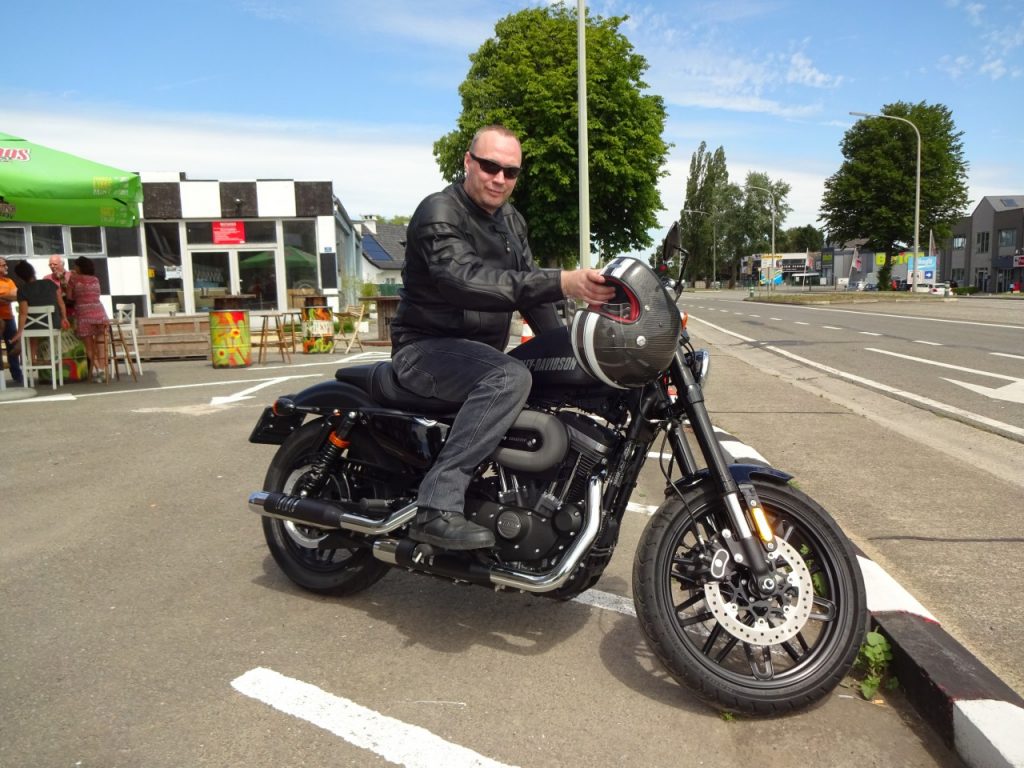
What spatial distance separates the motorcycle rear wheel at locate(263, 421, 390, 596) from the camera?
3.57m

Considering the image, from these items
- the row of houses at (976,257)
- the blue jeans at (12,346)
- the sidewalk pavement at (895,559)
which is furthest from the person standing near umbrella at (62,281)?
the row of houses at (976,257)

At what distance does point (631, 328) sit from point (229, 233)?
66.1 feet

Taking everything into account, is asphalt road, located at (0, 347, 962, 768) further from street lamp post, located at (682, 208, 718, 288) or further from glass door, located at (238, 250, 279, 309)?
street lamp post, located at (682, 208, 718, 288)

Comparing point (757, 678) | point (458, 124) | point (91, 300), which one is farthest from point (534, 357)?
point (458, 124)

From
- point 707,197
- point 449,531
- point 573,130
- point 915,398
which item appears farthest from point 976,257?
point 449,531

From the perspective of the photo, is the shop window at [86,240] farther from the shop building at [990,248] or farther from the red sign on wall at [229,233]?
the shop building at [990,248]

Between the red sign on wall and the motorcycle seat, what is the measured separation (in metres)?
18.6

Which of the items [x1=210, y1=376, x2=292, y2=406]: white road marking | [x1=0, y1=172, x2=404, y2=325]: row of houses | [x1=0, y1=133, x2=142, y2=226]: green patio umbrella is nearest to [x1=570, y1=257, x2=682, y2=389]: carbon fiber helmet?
[x1=210, y1=376, x2=292, y2=406]: white road marking

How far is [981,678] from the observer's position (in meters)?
2.56

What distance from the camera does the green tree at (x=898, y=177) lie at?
59469mm

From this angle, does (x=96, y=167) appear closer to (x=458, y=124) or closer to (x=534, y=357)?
(x=534, y=357)

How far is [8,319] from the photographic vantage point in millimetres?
10859

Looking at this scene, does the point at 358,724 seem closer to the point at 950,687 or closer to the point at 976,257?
the point at 950,687

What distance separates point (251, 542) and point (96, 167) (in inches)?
282
